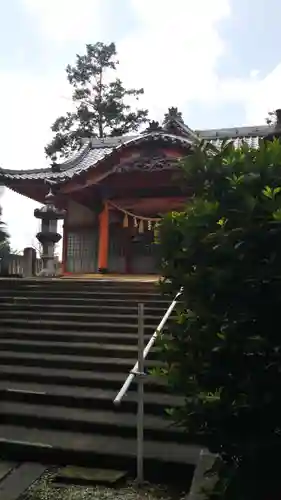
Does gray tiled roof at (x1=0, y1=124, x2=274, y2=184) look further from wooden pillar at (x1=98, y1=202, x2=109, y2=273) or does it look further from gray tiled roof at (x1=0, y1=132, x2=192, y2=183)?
wooden pillar at (x1=98, y1=202, x2=109, y2=273)

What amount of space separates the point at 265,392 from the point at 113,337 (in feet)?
12.4

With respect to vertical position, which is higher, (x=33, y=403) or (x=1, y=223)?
(x=1, y=223)

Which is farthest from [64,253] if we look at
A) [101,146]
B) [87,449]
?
[87,449]

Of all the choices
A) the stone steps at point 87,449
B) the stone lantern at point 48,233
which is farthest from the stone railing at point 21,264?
the stone steps at point 87,449

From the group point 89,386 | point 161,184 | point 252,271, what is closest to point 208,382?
point 252,271

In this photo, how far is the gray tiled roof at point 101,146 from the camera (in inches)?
492

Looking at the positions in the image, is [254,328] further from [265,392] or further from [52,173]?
[52,173]

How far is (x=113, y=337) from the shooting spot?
20.0ft

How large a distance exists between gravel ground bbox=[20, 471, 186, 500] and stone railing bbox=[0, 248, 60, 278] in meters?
9.13

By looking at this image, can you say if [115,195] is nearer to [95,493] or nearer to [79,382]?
[79,382]

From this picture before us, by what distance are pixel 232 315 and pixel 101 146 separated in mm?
15715

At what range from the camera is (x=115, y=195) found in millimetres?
13406

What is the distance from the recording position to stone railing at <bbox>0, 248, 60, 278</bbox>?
12.5 metres

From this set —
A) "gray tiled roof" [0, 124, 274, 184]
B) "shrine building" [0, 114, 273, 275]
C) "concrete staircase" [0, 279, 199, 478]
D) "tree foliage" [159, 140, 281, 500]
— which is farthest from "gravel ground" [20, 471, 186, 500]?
"shrine building" [0, 114, 273, 275]
